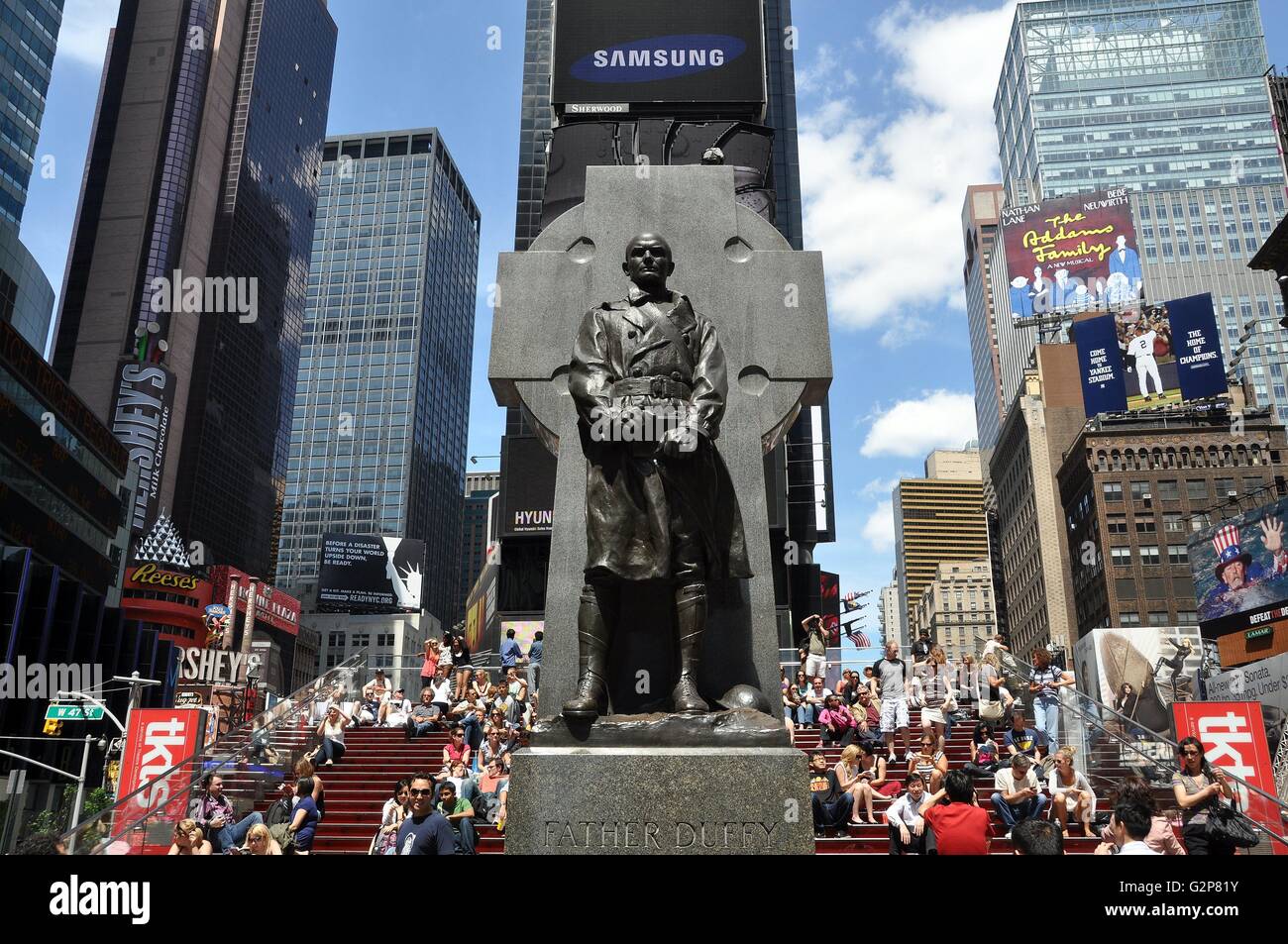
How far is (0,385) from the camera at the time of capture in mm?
54844

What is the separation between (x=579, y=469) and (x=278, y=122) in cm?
18625

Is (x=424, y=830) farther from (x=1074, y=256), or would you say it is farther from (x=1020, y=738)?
(x=1074, y=256)

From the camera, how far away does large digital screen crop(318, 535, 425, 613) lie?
133375 millimetres

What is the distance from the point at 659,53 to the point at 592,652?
32.0 meters

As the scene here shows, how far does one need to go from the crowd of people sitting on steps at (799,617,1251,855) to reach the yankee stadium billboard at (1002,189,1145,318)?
236 feet

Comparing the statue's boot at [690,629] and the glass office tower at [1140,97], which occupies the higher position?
the glass office tower at [1140,97]

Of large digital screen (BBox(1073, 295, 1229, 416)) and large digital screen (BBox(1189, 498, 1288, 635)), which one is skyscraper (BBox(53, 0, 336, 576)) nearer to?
large digital screen (BBox(1073, 295, 1229, 416))

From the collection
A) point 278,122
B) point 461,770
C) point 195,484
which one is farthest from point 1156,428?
point 278,122

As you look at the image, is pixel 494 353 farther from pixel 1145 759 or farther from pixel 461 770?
pixel 1145 759

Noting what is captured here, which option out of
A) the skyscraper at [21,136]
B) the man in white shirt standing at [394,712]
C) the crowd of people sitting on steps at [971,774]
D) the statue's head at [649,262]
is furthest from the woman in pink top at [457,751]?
the skyscraper at [21,136]

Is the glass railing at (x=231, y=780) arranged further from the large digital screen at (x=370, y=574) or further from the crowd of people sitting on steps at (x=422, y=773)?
the large digital screen at (x=370, y=574)

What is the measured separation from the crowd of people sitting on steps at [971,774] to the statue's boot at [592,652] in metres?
1.24

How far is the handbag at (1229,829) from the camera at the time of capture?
300 inches

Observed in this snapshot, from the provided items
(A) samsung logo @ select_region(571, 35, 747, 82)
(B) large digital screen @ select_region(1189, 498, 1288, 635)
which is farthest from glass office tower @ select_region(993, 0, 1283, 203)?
(A) samsung logo @ select_region(571, 35, 747, 82)
